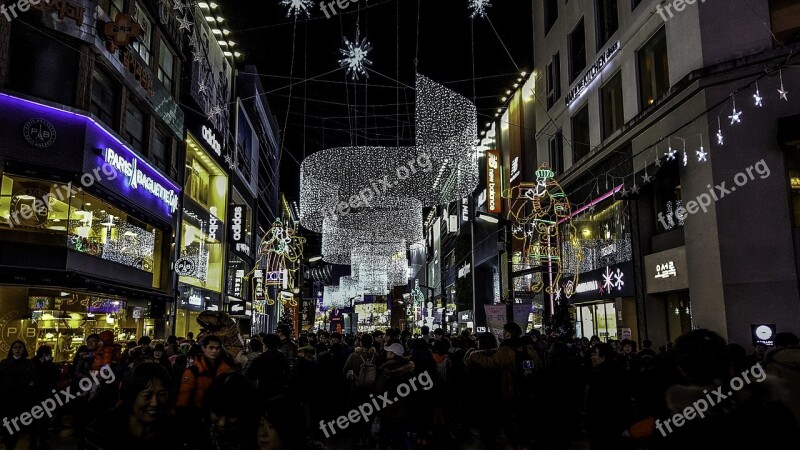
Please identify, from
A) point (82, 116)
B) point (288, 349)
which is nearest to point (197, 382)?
point (288, 349)

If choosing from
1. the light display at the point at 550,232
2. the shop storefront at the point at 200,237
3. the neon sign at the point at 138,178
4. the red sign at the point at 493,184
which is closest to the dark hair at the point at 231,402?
the neon sign at the point at 138,178

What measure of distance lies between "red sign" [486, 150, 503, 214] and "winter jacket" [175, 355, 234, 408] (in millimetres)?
30202

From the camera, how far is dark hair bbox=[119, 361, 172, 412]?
11.7 ft

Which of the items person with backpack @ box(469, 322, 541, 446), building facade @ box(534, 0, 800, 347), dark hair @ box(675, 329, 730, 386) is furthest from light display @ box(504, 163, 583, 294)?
dark hair @ box(675, 329, 730, 386)

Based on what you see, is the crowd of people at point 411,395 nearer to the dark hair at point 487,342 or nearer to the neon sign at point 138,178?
the dark hair at point 487,342

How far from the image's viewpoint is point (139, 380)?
3594 millimetres

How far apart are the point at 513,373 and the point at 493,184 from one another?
26608 mm

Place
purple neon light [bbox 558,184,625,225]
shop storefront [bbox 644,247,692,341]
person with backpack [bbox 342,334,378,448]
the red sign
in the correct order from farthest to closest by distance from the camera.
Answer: the red sign → purple neon light [bbox 558,184,625,225] → shop storefront [bbox 644,247,692,341] → person with backpack [bbox 342,334,378,448]

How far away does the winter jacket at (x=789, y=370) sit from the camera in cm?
359

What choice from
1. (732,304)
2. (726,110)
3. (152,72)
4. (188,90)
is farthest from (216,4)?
(732,304)

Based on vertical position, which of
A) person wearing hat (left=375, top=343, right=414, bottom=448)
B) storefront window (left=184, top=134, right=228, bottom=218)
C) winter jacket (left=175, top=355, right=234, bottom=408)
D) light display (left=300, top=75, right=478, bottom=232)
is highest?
storefront window (left=184, top=134, right=228, bottom=218)

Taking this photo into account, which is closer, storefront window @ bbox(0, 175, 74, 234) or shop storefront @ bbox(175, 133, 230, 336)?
storefront window @ bbox(0, 175, 74, 234)

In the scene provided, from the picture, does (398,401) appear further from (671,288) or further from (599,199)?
(599,199)

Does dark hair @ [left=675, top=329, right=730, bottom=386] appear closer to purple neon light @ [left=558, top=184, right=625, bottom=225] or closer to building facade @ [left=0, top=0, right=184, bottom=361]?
building facade @ [left=0, top=0, right=184, bottom=361]
